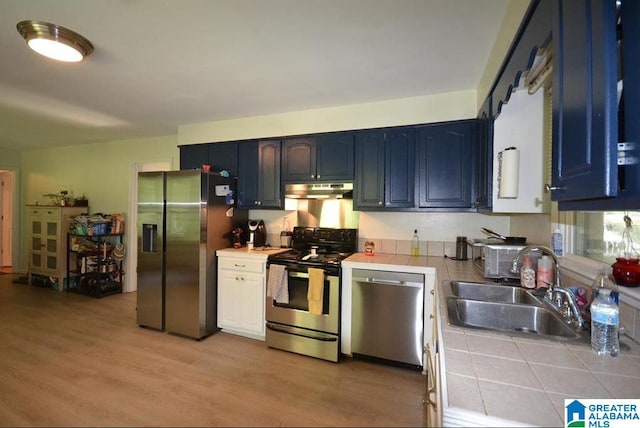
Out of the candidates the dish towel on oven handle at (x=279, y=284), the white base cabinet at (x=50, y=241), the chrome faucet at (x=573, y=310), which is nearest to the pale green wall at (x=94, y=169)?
the white base cabinet at (x=50, y=241)

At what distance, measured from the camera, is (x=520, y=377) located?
78cm

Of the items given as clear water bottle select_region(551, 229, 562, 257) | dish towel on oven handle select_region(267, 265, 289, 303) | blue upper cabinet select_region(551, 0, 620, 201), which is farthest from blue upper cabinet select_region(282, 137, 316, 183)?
blue upper cabinet select_region(551, 0, 620, 201)

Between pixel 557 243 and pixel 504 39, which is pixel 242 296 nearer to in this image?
pixel 557 243

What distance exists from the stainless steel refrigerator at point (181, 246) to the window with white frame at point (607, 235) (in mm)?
2950

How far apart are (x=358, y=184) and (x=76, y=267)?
4.95 m

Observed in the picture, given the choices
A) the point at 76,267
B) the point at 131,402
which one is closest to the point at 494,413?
the point at 131,402

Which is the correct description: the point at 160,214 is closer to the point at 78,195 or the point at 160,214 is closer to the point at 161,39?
the point at 161,39

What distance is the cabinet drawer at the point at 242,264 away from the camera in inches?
111

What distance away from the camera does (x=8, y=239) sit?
5984mm

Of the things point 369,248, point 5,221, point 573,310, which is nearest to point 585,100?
point 573,310

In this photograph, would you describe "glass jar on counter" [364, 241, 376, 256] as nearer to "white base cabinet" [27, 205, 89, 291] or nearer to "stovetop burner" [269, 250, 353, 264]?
"stovetop burner" [269, 250, 353, 264]

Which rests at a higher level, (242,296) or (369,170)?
(369,170)

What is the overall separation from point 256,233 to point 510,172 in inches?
98.9

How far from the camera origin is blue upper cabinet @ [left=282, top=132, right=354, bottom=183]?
2863mm
